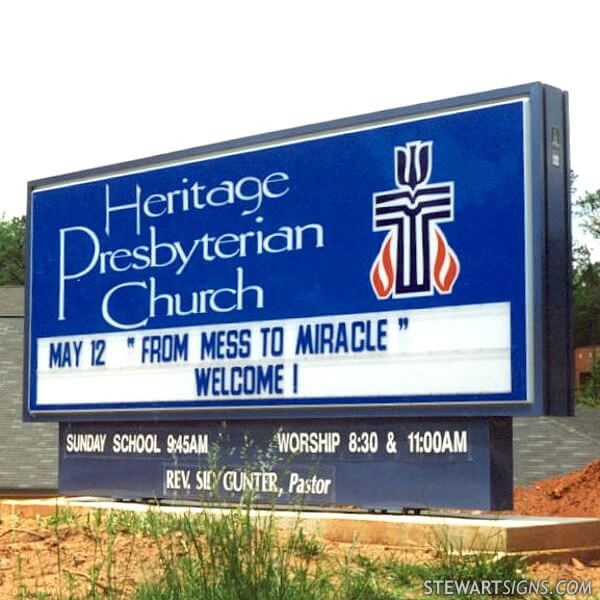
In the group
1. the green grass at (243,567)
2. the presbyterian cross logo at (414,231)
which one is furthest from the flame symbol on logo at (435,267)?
the green grass at (243,567)

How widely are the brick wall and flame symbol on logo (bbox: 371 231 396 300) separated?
1292 cm

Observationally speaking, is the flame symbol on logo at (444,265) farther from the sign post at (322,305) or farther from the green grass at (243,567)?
the green grass at (243,567)

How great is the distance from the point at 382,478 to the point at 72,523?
328 centimetres

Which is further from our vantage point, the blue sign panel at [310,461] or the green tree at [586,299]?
the green tree at [586,299]

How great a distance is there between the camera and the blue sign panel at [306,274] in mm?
13148

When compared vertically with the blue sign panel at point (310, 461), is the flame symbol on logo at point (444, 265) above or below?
above

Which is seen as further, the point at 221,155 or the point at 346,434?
the point at 221,155

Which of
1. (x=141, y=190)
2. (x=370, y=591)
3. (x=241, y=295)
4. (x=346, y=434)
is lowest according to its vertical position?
(x=370, y=591)

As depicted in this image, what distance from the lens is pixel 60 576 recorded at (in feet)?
33.4

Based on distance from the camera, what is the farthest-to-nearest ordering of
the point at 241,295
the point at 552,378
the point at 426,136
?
the point at 241,295
the point at 426,136
the point at 552,378

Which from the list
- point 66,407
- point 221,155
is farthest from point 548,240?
point 66,407

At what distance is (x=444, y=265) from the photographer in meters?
13.5

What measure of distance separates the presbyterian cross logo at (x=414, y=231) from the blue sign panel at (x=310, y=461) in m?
1.45

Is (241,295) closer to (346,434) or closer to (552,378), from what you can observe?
(346,434)
